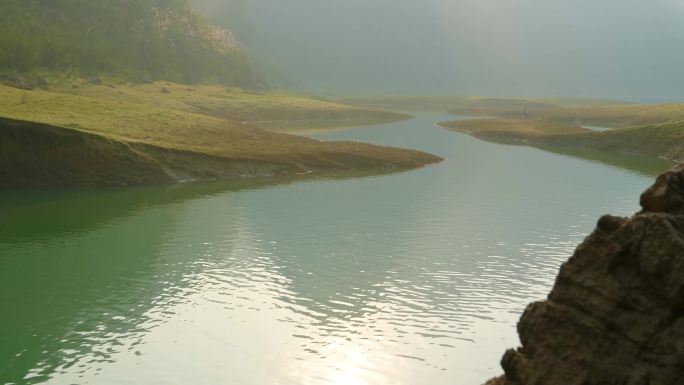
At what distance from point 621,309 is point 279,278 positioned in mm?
33592

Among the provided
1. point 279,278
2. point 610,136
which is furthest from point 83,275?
point 610,136

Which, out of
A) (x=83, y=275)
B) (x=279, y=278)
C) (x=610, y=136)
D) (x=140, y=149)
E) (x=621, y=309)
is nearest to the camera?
(x=621, y=309)

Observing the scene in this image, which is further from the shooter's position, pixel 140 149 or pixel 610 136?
pixel 610 136

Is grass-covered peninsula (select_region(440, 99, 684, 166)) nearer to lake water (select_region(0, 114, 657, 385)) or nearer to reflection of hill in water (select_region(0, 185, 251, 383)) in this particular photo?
lake water (select_region(0, 114, 657, 385))

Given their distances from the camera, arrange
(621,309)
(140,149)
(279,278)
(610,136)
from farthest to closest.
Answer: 1. (610,136)
2. (140,149)
3. (279,278)
4. (621,309)

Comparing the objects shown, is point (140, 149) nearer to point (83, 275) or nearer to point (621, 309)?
point (83, 275)

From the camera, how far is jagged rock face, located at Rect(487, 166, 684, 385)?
656 inches

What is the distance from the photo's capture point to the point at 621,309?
17.4 meters

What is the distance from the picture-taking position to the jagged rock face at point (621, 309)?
16.7 meters

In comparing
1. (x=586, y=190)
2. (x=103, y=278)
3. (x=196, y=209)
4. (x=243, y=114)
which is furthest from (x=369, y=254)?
(x=243, y=114)

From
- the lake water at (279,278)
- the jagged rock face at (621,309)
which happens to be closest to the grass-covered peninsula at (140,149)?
the lake water at (279,278)

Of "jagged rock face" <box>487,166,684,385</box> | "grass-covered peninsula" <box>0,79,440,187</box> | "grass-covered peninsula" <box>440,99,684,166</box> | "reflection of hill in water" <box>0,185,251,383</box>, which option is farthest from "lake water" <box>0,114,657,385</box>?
"grass-covered peninsula" <box>440,99,684,166</box>

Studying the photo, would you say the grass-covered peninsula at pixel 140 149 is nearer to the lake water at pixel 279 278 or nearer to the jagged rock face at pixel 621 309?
the lake water at pixel 279 278

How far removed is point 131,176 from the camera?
91.0m
